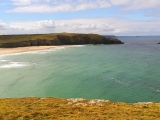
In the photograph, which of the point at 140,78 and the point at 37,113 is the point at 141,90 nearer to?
the point at 140,78

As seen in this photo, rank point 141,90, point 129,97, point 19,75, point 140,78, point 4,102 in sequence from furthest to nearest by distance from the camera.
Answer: point 19,75
point 140,78
point 141,90
point 129,97
point 4,102

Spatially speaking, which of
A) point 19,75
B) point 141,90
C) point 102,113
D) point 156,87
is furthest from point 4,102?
point 19,75

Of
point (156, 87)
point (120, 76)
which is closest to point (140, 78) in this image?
point (120, 76)

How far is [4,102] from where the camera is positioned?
35.4 meters

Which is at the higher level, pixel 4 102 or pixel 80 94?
pixel 4 102

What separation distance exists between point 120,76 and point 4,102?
44.8 metres

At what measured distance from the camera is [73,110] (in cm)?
3055

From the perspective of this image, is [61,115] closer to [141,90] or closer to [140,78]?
[141,90]

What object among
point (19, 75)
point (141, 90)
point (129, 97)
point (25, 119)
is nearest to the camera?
point (25, 119)

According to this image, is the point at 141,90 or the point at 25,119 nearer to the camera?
the point at 25,119

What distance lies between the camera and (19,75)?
76.9 metres

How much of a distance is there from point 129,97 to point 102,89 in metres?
8.14

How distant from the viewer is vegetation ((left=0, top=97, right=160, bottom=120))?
89.9ft

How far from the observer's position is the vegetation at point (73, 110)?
27.4m
